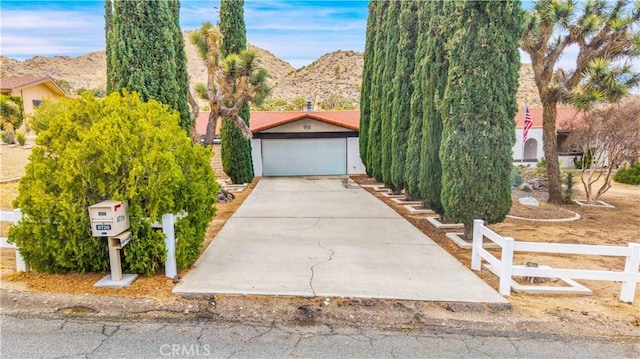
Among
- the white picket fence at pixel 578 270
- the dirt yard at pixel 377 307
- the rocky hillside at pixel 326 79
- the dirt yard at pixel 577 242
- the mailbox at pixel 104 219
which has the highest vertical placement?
the rocky hillside at pixel 326 79

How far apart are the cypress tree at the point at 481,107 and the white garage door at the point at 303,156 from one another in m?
12.2

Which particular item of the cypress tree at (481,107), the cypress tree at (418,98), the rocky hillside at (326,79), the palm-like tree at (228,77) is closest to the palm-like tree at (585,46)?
the cypress tree at (418,98)

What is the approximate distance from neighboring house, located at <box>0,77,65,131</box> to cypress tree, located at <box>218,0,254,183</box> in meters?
15.7

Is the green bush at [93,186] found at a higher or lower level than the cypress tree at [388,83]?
lower

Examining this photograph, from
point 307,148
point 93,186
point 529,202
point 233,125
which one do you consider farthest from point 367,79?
point 93,186

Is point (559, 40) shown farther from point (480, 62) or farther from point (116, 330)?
point (116, 330)

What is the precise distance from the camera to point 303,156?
1859cm

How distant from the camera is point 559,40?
11500 millimetres

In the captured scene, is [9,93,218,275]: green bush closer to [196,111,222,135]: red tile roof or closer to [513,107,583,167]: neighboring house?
[196,111,222,135]: red tile roof

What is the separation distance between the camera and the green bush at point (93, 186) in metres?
4.47

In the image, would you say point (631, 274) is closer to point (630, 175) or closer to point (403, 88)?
point (403, 88)

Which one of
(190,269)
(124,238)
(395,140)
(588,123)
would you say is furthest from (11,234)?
(588,123)

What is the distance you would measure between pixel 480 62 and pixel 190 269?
572 centimetres

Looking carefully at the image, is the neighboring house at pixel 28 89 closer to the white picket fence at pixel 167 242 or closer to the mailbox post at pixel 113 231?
the white picket fence at pixel 167 242
